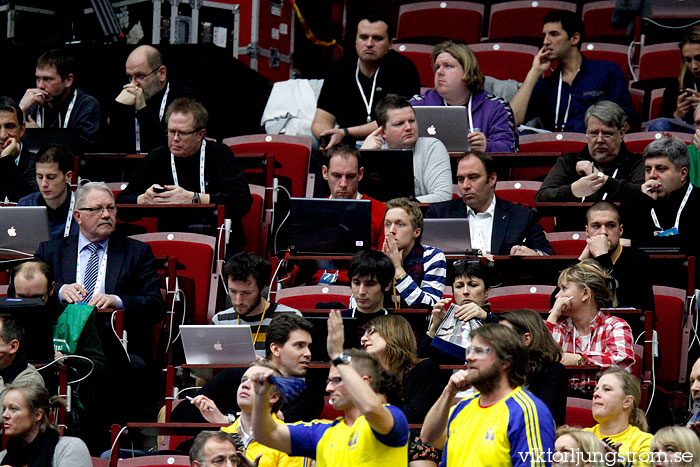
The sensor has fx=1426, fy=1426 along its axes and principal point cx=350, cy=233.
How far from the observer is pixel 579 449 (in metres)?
4.95

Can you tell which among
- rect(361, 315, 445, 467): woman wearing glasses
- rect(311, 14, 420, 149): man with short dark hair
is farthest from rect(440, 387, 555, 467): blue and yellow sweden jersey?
rect(311, 14, 420, 149): man with short dark hair

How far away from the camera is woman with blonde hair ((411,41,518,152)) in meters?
8.80

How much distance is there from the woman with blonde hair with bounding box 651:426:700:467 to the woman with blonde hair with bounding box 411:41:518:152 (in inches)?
149

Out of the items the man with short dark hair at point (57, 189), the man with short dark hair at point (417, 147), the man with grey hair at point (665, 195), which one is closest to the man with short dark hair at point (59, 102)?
the man with short dark hair at point (57, 189)

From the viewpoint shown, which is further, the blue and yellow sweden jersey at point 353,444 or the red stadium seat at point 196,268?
the red stadium seat at point 196,268

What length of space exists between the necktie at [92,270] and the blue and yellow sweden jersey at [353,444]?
8.13 feet

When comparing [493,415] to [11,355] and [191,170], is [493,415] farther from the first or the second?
[191,170]

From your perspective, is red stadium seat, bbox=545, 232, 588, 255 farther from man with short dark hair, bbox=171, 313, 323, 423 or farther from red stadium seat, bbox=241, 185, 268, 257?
man with short dark hair, bbox=171, 313, 323, 423

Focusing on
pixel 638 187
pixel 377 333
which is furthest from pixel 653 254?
pixel 377 333

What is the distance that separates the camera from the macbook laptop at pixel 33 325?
6602 millimetres

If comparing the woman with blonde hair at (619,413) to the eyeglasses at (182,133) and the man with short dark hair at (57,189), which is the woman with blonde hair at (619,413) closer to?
the eyeglasses at (182,133)

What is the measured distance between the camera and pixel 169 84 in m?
9.10

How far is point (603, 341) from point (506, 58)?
14.2ft

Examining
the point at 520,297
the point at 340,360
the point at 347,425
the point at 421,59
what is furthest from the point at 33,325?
the point at 421,59
